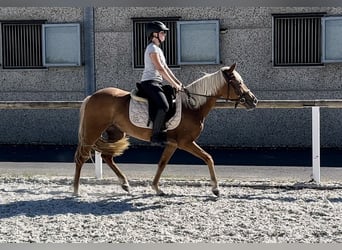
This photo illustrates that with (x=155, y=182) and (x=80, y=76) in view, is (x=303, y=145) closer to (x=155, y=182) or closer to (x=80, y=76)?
(x=80, y=76)

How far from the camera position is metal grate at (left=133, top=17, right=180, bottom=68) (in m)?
15.9

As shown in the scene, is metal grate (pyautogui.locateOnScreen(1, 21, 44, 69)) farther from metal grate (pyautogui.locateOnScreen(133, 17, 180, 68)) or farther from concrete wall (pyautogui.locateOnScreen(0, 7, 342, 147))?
metal grate (pyautogui.locateOnScreen(133, 17, 180, 68))

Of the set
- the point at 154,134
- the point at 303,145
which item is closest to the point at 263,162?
the point at 303,145

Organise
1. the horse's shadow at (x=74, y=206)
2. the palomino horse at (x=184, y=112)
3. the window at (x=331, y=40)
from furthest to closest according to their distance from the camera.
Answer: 1. the window at (x=331, y=40)
2. the palomino horse at (x=184, y=112)
3. the horse's shadow at (x=74, y=206)

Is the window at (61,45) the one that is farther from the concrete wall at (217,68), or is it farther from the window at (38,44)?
the concrete wall at (217,68)

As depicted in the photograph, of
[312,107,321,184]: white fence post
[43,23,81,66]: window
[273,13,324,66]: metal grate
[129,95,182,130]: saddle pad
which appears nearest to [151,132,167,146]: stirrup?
[129,95,182,130]: saddle pad

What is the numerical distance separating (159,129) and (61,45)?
9.03 meters

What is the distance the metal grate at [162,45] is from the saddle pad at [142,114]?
7.81m

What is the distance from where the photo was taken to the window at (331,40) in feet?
50.2

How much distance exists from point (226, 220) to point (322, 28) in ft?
32.5

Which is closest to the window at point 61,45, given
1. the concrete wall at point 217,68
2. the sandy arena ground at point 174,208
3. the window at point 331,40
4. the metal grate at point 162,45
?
the concrete wall at point 217,68

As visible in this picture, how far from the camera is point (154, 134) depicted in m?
8.21

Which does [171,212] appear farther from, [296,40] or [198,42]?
[296,40]

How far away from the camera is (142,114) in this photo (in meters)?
8.23
